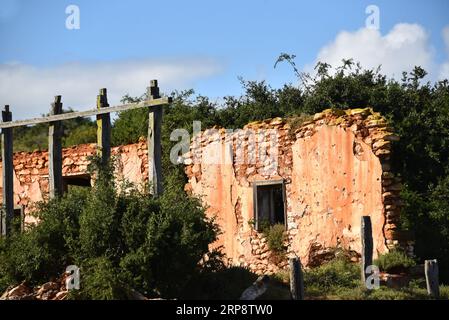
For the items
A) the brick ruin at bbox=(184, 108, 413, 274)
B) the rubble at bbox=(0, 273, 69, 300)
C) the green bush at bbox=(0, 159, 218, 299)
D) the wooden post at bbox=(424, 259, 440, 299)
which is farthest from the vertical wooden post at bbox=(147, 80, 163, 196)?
the wooden post at bbox=(424, 259, 440, 299)

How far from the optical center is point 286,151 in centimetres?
1502

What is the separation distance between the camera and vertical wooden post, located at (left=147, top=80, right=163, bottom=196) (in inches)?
489

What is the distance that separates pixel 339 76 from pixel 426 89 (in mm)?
2042

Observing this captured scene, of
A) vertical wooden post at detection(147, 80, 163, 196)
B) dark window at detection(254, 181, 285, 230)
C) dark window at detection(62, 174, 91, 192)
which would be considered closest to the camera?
vertical wooden post at detection(147, 80, 163, 196)

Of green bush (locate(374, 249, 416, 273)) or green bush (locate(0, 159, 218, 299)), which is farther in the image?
green bush (locate(374, 249, 416, 273))

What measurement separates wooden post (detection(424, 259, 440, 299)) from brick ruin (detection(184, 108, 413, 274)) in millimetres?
1805

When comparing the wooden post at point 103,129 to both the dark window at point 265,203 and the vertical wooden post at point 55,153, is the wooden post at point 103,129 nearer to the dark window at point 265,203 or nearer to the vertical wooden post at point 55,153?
the vertical wooden post at point 55,153

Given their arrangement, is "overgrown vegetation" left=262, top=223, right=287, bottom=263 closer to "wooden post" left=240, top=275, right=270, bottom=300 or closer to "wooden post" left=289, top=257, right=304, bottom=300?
"wooden post" left=240, top=275, right=270, bottom=300

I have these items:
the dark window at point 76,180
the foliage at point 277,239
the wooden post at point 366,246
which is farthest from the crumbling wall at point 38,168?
the wooden post at point 366,246

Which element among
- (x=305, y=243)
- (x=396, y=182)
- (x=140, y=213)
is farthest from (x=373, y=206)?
(x=140, y=213)

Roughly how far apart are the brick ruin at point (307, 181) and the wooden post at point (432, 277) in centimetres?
181

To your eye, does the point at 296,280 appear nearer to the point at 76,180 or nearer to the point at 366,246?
the point at 366,246
